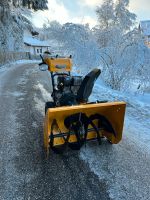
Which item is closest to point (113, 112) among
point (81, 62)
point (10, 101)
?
point (10, 101)

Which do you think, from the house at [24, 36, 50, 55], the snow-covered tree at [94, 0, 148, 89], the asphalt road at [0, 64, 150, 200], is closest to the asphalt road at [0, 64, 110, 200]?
the asphalt road at [0, 64, 150, 200]

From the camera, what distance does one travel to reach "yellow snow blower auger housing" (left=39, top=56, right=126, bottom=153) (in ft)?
11.9

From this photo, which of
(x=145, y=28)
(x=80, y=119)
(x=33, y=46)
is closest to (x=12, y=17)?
(x=145, y=28)

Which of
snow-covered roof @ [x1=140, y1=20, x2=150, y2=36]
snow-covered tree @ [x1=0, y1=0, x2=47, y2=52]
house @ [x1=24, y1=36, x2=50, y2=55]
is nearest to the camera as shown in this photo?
snow-covered roof @ [x1=140, y1=20, x2=150, y2=36]

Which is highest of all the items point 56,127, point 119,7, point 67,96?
point 119,7

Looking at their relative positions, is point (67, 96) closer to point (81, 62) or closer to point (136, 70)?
point (136, 70)

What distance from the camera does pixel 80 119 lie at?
12.3ft

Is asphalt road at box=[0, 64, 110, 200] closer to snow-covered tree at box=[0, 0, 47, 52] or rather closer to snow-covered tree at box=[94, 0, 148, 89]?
snow-covered tree at box=[94, 0, 148, 89]

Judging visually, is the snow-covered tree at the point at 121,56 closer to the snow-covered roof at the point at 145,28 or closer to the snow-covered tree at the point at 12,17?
the snow-covered roof at the point at 145,28

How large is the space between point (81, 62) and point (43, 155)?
1141cm

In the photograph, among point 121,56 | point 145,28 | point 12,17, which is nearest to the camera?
point 121,56

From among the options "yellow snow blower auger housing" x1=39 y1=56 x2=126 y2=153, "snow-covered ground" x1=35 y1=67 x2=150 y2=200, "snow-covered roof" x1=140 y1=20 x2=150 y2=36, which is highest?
"snow-covered roof" x1=140 y1=20 x2=150 y2=36

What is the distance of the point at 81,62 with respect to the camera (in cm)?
1466

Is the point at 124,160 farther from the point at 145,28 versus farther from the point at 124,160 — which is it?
the point at 145,28
